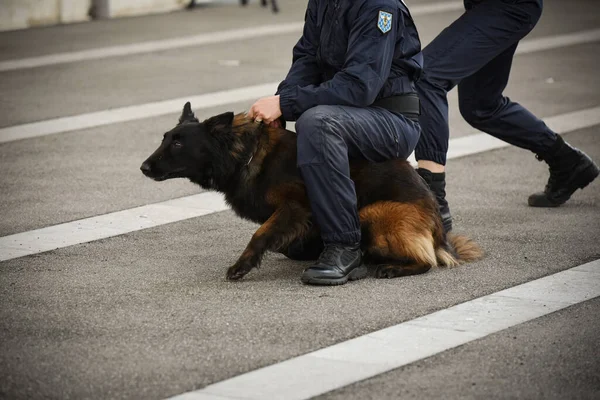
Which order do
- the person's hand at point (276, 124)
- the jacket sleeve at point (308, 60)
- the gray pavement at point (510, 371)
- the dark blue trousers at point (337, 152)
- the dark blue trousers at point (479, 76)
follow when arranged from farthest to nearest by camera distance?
the dark blue trousers at point (479, 76) < the jacket sleeve at point (308, 60) < the person's hand at point (276, 124) < the dark blue trousers at point (337, 152) < the gray pavement at point (510, 371)

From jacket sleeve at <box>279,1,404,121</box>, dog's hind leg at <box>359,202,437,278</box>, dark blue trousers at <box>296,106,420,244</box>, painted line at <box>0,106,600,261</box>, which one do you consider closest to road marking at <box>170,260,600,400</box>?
dog's hind leg at <box>359,202,437,278</box>

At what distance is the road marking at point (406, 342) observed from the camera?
13.2 ft

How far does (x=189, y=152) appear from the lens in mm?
5398

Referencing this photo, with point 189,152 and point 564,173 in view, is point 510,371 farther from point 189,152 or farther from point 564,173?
point 564,173

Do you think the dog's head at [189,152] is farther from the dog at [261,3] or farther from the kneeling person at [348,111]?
the dog at [261,3]

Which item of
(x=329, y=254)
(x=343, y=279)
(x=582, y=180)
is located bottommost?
(x=582, y=180)

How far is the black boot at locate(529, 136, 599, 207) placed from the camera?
23.0 ft

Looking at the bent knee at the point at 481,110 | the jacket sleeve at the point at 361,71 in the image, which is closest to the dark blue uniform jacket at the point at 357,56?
the jacket sleeve at the point at 361,71

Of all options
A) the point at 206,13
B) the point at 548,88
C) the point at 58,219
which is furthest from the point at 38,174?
the point at 206,13

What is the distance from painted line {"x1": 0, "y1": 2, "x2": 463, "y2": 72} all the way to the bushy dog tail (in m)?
7.80

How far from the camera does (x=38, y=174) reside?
798 cm

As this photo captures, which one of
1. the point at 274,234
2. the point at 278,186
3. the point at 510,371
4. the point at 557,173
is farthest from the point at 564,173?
the point at 510,371

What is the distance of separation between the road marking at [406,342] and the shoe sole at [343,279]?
0.59 m

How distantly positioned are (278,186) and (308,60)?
814 mm
